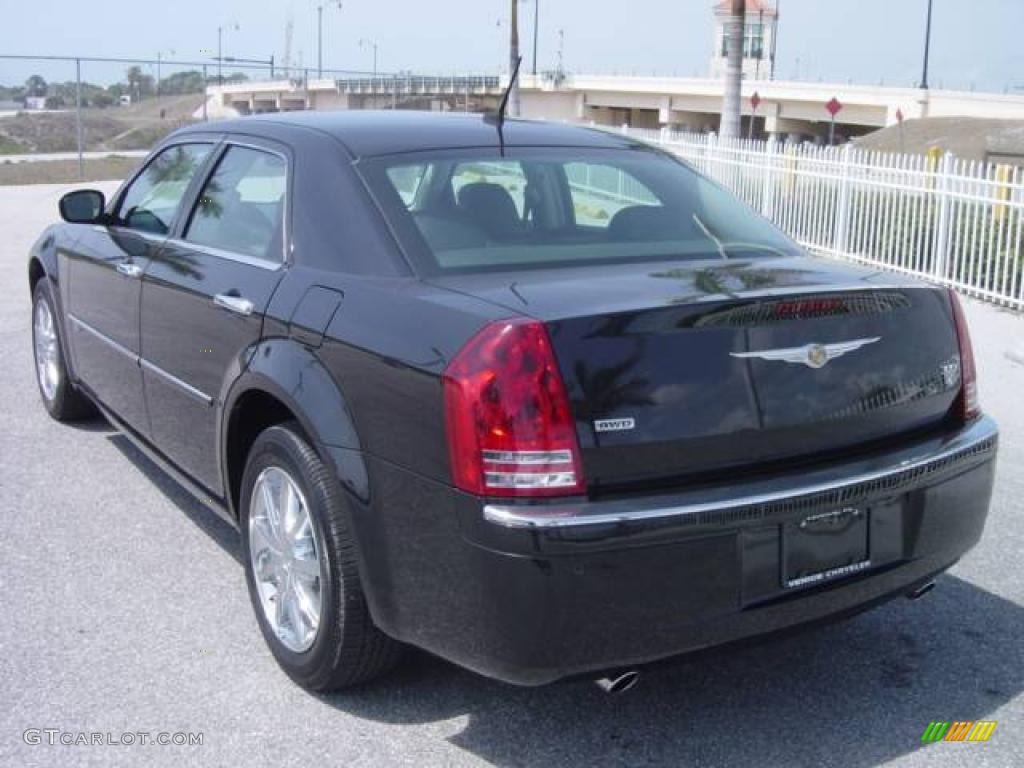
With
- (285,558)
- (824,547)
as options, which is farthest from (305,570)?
(824,547)

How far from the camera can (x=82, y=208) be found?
5.54 metres

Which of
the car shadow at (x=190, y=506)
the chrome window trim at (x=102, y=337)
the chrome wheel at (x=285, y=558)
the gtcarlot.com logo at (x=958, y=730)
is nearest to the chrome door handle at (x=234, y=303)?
the chrome wheel at (x=285, y=558)

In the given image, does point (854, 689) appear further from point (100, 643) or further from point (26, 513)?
point (26, 513)

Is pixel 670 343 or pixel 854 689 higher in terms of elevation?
pixel 670 343

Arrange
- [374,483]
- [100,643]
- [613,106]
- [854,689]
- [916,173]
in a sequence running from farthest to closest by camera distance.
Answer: [613,106]
[916,173]
[100,643]
[854,689]
[374,483]

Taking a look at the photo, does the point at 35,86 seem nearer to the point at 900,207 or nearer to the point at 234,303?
the point at 900,207

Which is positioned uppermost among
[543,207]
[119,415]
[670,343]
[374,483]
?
[543,207]

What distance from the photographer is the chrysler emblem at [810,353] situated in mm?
3070

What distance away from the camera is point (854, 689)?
364 cm

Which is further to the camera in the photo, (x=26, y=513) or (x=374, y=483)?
(x=26, y=513)

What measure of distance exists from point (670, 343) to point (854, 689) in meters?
1.37

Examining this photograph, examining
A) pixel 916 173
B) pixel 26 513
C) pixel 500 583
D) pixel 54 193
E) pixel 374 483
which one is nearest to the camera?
pixel 500 583

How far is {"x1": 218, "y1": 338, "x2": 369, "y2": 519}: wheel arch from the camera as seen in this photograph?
3277 millimetres

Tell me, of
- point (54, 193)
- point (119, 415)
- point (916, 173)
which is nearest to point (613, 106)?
point (54, 193)
